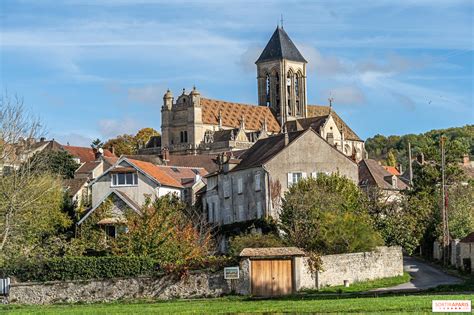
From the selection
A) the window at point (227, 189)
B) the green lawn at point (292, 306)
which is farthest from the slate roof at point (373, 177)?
the green lawn at point (292, 306)

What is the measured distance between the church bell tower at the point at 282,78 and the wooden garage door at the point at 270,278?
13053cm

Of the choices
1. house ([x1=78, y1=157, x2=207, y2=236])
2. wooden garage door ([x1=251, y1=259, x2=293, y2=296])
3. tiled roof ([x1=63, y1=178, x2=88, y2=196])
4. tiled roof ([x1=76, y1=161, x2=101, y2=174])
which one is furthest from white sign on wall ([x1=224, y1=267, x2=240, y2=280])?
tiled roof ([x1=76, y1=161, x2=101, y2=174])

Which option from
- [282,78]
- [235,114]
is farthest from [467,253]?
[282,78]

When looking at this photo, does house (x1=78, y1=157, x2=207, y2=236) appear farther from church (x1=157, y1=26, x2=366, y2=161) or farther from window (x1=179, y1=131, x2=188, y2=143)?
window (x1=179, y1=131, x2=188, y2=143)

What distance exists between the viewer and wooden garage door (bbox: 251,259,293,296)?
158 feet

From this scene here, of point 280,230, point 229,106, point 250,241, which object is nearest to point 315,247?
point 250,241

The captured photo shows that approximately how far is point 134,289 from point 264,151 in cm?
2502

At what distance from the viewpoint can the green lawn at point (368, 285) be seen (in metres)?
48.4

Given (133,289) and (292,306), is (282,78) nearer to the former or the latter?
(133,289)

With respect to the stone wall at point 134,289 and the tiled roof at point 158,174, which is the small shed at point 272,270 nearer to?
the stone wall at point 134,289

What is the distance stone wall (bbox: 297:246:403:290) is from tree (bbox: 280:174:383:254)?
893mm

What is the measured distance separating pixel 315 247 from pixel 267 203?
13.2 m

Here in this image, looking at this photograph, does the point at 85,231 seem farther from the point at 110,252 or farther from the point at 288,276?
the point at 288,276

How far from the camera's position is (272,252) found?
160 feet
